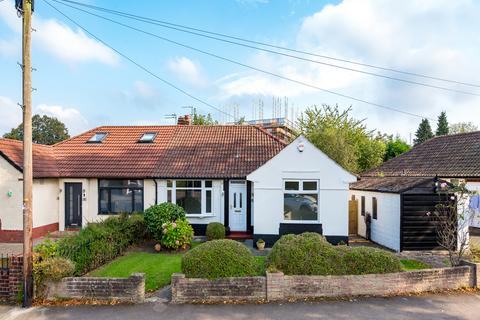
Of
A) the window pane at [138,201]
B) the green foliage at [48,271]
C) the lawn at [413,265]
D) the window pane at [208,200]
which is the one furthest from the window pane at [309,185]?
the green foliage at [48,271]

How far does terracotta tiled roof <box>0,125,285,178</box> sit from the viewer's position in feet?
53.7

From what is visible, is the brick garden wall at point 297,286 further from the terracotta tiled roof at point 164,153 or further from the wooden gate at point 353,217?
the wooden gate at point 353,217

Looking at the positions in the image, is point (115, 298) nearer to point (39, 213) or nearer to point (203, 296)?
point (203, 296)

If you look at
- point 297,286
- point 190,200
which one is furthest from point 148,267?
point 190,200

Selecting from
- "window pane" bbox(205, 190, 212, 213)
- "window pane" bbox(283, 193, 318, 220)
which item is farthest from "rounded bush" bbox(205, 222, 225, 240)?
"window pane" bbox(283, 193, 318, 220)

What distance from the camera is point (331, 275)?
327 inches

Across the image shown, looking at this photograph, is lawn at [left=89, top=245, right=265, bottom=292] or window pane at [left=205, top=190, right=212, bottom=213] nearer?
lawn at [left=89, top=245, right=265, bottom=292]

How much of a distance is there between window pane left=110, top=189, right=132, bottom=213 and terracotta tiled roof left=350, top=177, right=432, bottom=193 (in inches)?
436

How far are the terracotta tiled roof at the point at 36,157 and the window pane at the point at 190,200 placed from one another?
6048 mm

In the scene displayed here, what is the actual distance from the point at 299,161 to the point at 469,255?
6.93 metres

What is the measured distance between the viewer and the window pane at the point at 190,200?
16312 mm

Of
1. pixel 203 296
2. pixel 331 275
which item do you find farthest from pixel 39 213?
pixel 331 275

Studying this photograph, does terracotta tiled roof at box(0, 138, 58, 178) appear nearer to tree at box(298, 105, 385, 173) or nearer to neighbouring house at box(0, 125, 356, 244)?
neighbouring house at box(0, 125, 356, 244)

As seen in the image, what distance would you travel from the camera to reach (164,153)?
17922 mm
